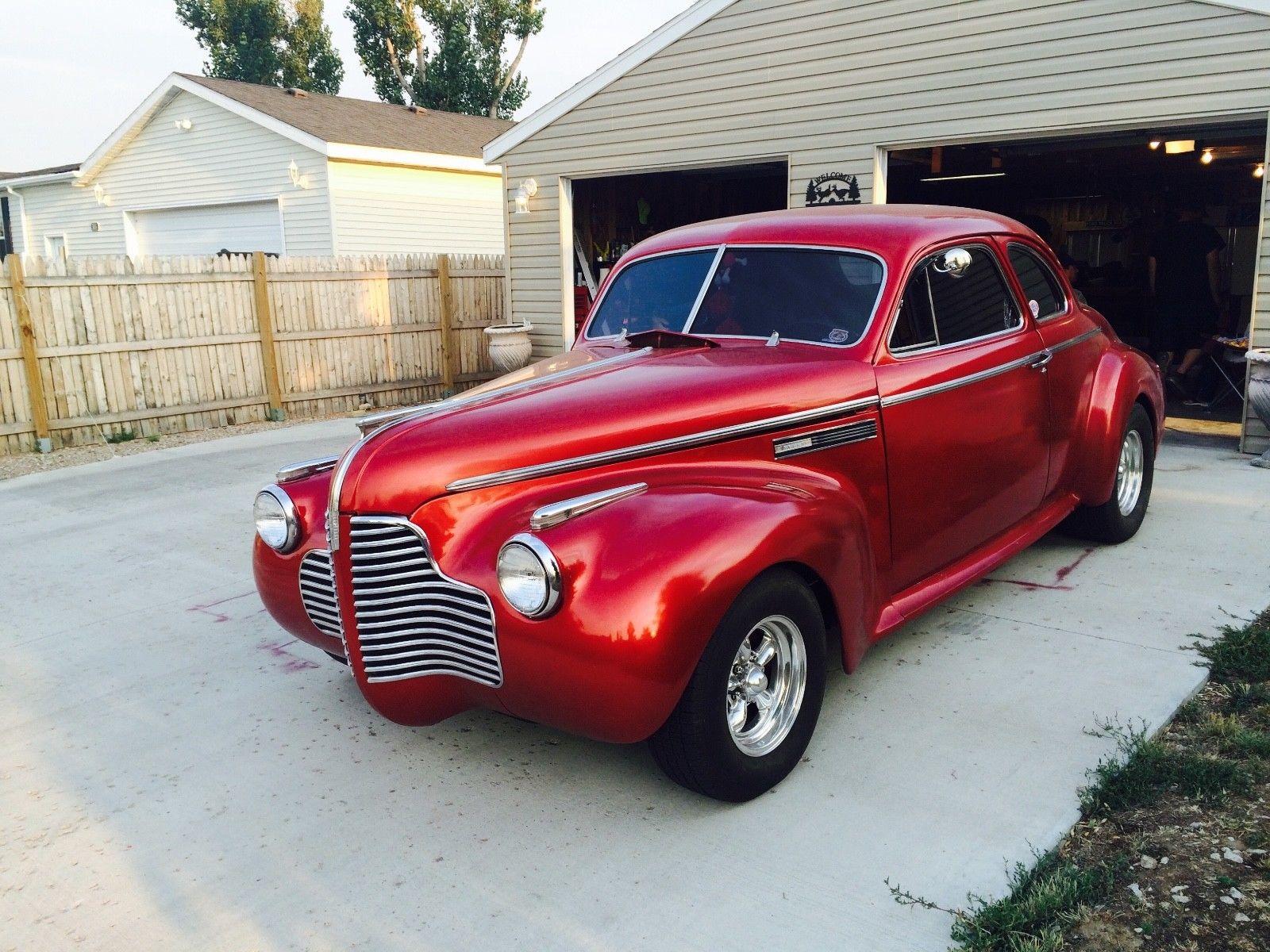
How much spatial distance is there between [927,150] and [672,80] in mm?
3005

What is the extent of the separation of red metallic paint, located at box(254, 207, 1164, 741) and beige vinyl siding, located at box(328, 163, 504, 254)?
551 inches

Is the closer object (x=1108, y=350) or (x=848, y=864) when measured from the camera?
(x=848, y=864)

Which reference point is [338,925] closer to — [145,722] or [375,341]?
[145,722]

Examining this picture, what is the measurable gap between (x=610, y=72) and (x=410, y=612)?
32.9 feet

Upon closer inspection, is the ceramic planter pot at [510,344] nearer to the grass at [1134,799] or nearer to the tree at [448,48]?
the grass at [1134,799]

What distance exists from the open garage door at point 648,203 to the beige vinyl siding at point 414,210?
144 inches

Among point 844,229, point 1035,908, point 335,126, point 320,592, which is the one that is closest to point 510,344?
point 335,126

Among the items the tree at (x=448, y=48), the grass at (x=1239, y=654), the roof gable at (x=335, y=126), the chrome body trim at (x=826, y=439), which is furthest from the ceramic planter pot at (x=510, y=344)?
the tree at (x=448, y=48)

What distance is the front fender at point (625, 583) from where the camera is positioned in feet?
8.76

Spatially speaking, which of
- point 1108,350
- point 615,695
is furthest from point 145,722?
point 1108,350

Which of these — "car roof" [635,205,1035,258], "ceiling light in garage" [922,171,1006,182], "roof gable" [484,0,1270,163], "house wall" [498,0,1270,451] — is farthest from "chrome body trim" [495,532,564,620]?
"ceiling light in garage" [922,171,1006,182]

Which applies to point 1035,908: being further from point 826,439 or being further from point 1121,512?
point 1121,512

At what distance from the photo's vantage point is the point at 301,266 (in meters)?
11.6

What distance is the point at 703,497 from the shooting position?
2.96 m
